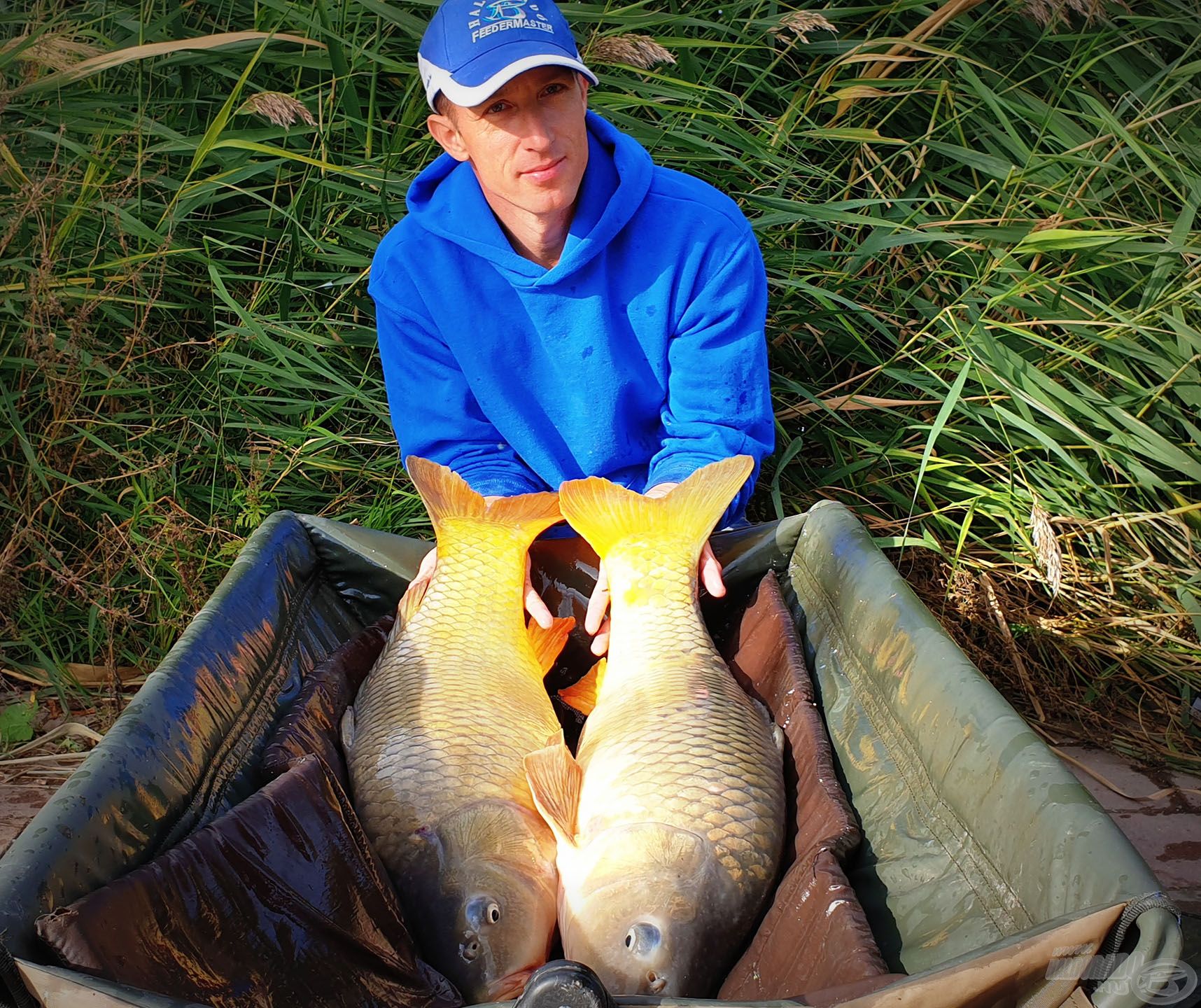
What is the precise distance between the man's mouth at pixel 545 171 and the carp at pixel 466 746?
1.59ft

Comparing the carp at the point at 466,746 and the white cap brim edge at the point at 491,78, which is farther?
the white cap brim edge at the point at 491,78

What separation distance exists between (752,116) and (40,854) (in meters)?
2.12

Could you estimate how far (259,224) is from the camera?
256 centimetres

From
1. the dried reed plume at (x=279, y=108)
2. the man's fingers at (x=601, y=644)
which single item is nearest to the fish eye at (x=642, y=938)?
the man's fingers at (x=601, y=644)

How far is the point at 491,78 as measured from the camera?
1616 millimetres

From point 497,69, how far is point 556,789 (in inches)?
40.7

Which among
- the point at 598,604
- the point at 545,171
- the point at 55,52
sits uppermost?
the point at 55,52

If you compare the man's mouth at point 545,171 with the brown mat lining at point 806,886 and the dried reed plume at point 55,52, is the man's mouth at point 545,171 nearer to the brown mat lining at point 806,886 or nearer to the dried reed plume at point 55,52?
the brown mat lining at point 806,886

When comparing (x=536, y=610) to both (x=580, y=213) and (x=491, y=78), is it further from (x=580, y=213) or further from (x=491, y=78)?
(x=491, y=78)

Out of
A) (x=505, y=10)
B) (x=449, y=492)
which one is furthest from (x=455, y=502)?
(x=505, y=10)

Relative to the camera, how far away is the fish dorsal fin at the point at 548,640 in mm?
1744

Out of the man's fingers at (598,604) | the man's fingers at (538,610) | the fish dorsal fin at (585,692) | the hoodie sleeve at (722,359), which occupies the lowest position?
the fish dorsal fin at (585,692)

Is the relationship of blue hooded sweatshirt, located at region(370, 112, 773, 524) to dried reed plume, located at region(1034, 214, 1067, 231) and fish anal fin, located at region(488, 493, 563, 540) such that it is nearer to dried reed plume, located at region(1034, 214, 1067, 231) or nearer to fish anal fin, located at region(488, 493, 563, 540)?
fish anal fin, located at region(488, 493, 563, 540)

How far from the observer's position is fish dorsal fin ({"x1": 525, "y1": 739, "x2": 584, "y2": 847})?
4.30ft
